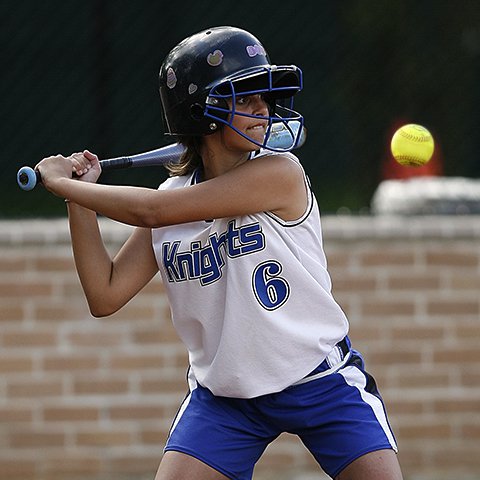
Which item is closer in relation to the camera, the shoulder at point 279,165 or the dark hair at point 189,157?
the shoulder at point 279,165

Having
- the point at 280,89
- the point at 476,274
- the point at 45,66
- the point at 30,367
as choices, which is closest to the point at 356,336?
the point at 476,274

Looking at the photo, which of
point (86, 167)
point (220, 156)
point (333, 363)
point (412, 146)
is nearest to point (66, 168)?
point (86, 167)

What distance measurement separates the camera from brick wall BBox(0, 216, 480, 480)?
6621 millimetres

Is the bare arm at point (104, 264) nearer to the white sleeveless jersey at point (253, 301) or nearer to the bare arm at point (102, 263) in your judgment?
the bare arm at point (102, 263)

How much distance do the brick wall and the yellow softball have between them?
2.21m

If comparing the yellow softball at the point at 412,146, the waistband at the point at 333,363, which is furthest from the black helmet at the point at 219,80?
the waistband at the point at 333,363

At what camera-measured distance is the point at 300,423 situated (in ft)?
13.8

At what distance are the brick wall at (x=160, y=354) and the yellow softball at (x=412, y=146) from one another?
2.21m

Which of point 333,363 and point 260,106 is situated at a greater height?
point 260,106

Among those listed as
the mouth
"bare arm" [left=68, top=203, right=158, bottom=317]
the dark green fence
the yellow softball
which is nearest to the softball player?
the mouth

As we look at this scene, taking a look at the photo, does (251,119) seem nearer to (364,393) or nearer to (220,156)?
(220,156)

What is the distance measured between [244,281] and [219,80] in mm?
650

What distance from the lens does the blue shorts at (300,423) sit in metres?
4.18

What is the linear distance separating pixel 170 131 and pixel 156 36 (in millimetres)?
2845
